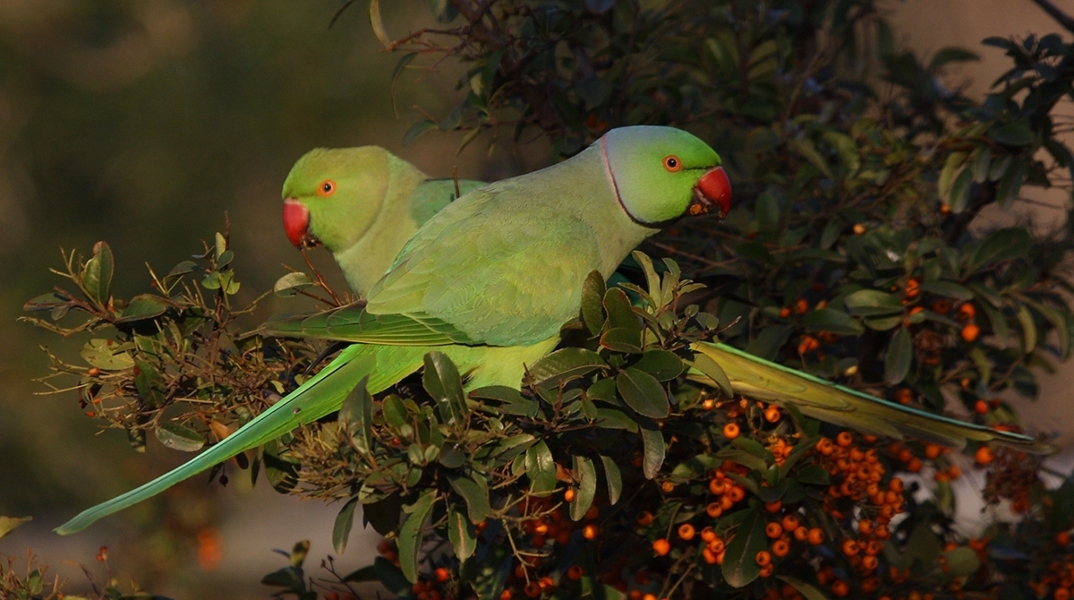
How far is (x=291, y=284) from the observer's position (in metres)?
1.73

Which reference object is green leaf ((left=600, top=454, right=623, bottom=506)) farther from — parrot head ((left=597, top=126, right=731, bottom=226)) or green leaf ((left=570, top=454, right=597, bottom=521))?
parrot head ((left=597, top=126, right=731, bottom=226))

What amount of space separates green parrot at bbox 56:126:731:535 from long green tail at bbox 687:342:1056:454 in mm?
347

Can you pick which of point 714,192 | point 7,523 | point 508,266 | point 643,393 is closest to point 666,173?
point 714,192

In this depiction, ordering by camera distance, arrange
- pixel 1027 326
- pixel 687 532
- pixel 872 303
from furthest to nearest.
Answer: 1. pixel 1027 326
2. pixel 872 303
3. pixel 687 532

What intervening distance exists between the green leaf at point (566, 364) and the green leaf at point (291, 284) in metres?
0.50

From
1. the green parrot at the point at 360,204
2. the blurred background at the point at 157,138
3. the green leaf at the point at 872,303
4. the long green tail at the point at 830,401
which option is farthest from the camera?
the blurred background at the point at 157,138

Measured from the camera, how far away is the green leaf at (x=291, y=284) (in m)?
1.71

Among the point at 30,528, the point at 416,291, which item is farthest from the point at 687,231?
the point at 30,528

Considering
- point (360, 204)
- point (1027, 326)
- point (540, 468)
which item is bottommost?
point (1027, 326)

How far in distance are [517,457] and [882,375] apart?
3.68ft

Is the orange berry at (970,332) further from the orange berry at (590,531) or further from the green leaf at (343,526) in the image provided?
the green leaf at (343,526)

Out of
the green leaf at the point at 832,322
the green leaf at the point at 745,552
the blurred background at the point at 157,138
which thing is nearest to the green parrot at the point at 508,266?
the green leaf at the point at 832,322

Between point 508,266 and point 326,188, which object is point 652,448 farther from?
point 326,188

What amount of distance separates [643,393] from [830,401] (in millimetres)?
603
